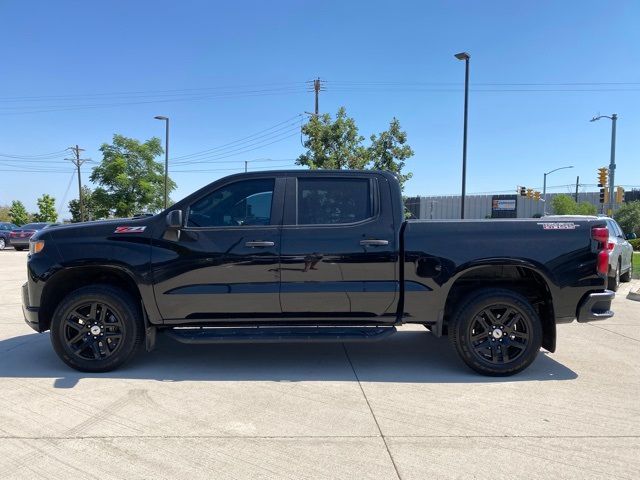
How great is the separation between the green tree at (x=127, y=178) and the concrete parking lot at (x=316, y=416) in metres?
33.3

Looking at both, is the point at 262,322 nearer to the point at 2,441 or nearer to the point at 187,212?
the point at 187,212

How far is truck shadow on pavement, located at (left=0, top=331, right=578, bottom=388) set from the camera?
480cm

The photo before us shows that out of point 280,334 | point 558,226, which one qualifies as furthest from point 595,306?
point 280,334

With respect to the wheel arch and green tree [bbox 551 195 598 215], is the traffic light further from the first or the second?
the wheel arch

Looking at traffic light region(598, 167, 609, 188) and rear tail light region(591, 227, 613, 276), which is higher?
traffic light region(598, 167, 609, 188)

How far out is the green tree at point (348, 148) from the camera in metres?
19.7

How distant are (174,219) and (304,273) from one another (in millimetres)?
1323

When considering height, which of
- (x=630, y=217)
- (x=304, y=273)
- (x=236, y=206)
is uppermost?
(x=630, y=217)

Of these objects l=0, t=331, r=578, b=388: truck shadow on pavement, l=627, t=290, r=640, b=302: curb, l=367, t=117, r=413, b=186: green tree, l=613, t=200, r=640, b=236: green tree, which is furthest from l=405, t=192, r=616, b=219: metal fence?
l=0, t=331, r=578, b=388: truck shadow on pavement

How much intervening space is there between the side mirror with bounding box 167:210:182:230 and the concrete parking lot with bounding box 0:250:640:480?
148 centimetres

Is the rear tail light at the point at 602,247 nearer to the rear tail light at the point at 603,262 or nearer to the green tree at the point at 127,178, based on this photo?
the rear tail light at the point at 603,262

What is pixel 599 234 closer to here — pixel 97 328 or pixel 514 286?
pixel 514 286

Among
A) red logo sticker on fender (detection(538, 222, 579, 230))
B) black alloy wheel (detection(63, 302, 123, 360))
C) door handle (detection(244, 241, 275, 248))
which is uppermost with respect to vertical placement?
red logo sticker on fender (detection(538, 222, 579, 230))

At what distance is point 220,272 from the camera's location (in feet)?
15.4
